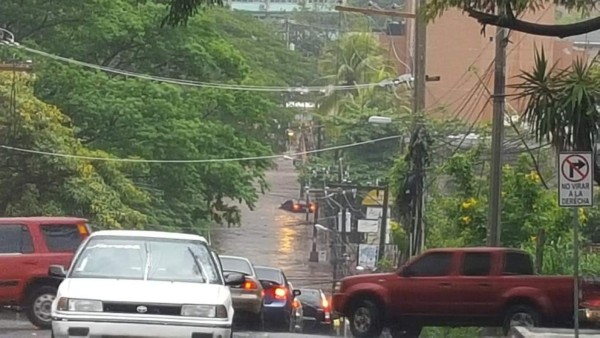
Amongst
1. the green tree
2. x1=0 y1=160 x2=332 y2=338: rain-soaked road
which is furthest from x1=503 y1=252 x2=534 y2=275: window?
x1=0 y1=160 x2=332 y2=338: rain-soaked road

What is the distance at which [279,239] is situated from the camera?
64375 mm

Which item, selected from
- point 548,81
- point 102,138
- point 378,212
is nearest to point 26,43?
point 102,138

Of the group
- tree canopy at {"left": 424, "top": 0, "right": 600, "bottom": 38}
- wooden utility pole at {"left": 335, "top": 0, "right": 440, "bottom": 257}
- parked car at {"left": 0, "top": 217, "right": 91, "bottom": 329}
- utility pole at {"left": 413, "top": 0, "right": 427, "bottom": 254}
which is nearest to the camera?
tree canopy at {"left": 424, "top": 0, "right": 600, "bottom": 38}

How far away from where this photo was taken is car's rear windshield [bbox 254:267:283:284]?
25.5 meters

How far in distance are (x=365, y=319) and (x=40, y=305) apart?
5.89 m

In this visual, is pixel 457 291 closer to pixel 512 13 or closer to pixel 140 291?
pixel 512 13

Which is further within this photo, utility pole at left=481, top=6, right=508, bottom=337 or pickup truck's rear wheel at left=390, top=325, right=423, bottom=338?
utility pole at left=481, top=6, right=508, bottom=337

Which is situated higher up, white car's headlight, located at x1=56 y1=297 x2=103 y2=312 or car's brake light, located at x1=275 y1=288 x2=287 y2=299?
white car's headlight, located at x1=56 y1=297 x2=103 y2=312

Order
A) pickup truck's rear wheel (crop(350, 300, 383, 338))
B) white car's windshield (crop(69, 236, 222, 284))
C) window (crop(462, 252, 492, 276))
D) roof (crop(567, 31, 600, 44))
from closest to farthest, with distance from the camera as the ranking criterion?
white car's windshield (crop(69, 236, 222, 284))
window (crop(462, 252, 492, 276))
pickup truck's rear wheel (crop(350, 300, 383, 338))
roof (crop(567, 31, 600, 44))

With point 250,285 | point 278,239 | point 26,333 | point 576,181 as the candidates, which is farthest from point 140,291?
point 278,239

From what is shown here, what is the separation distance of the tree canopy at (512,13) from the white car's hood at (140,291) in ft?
14.9

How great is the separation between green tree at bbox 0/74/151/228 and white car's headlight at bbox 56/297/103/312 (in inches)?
932

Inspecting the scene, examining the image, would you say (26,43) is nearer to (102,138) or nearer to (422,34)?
(102,138)

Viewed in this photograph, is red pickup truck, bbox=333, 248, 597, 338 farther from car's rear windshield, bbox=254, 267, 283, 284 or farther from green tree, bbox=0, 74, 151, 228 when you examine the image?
green tree, bbox=0, 74, 151, 228
